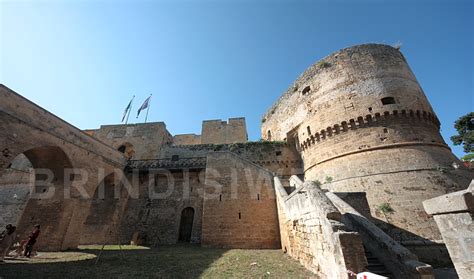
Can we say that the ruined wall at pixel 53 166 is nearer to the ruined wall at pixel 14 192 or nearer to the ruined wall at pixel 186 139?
the ruined wall at pixel 14 192

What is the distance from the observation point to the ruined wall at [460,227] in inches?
92.3

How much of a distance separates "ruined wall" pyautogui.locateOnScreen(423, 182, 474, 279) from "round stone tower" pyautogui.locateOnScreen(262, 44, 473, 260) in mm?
7817

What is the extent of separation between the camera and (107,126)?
19641mm

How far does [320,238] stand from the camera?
4.70m

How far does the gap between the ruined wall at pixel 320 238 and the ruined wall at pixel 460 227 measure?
5.12 feet

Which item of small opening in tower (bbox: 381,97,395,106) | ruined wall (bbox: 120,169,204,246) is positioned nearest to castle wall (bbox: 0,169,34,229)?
ruined wall (bbox: 120,169,204,246)

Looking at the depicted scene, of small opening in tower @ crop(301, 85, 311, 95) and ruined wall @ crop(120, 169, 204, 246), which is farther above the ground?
small opening in tower @ crop(301, 85, 311, 95)

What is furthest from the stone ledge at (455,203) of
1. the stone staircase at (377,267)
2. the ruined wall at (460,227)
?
the stone staircase at (377,267)

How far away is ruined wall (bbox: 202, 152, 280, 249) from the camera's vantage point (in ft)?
30.0

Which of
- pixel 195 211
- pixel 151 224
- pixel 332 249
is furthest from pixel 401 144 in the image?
pixel 151 224

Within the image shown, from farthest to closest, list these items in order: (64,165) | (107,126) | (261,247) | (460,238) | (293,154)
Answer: (107,126)
(293,154)
(64,165)
(261,247)
(460,238)

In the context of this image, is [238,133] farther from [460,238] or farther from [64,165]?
[460,238]

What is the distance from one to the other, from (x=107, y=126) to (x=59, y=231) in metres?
12.4

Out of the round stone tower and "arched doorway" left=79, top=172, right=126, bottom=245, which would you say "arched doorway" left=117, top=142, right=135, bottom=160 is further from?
the round stone tower
